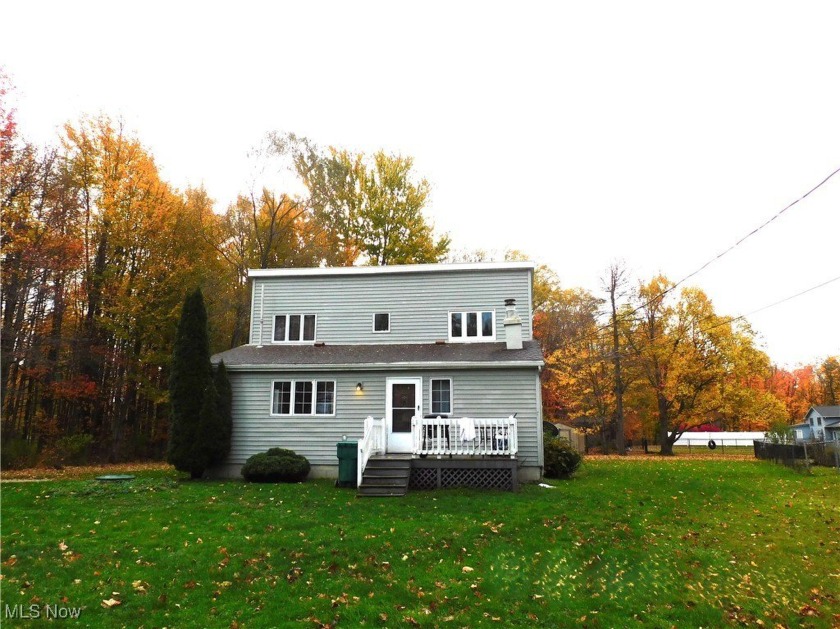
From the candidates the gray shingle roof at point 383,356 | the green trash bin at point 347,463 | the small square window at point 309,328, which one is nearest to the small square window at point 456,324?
the gray shingle roof at point 383,356

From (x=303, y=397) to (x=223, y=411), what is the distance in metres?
2.23

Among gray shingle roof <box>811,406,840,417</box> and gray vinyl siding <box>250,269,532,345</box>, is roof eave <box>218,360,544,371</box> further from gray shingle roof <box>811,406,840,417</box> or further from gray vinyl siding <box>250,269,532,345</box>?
gray shingle roof <box>811,406,840,417</box>

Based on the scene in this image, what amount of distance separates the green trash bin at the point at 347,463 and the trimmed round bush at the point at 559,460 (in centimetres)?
541

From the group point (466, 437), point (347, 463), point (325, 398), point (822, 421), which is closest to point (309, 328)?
point (325, 398)

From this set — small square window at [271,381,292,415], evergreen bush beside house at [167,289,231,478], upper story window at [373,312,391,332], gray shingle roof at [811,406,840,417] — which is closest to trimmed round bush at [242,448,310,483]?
evergreen bush beside house at [167,289,231,478]

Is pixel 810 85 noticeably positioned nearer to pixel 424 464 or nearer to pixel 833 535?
pixel 833 535

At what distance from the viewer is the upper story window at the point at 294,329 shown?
18.1m

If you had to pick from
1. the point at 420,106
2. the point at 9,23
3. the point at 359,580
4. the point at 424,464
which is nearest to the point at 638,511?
the point at 424,464

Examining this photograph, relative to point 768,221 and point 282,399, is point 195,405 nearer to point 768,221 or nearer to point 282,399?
point 282,399

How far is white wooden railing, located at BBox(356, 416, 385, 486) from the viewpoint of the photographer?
13036 mm

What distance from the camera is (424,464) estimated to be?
1340cm

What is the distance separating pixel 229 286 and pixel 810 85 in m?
23.4

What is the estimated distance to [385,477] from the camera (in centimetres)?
1280

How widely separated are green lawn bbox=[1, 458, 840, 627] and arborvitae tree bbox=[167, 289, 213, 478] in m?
2.46
